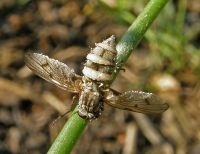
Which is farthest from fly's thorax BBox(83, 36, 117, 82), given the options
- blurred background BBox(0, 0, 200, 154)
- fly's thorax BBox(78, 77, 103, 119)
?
blurred background BBox(0, 0, 200, 154)

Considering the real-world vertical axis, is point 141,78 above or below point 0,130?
above

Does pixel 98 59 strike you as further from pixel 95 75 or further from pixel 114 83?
pixel 114 83

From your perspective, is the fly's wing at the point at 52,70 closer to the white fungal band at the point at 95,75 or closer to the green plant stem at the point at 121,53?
the white fungal band at the point at 95,75

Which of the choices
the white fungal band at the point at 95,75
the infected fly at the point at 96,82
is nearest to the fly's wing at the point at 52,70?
the infected fly at the point at 96,82

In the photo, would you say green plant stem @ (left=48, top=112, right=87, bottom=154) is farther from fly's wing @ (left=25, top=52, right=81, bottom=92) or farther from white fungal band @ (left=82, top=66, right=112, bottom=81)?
fly's wing @ (left=25, top=52, right=81, bottom=92)

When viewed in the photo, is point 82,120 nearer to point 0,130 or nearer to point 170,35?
point 0,130

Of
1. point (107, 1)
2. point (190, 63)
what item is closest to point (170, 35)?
point (190, 63)

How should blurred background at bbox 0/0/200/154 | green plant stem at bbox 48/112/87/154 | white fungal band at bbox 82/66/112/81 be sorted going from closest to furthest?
green plant stem at bbox 48/112/87/154 → white fungal band at bbox 82/66/112/81 → blurred background at bbox 0/0/200/154
